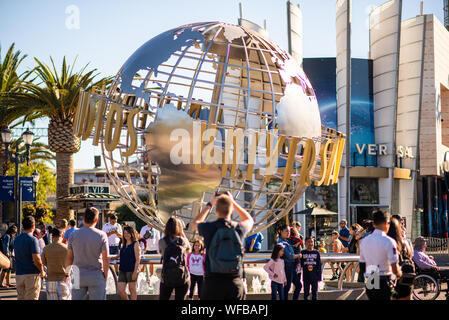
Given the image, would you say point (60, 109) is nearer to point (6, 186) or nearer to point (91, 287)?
point (6, 186)

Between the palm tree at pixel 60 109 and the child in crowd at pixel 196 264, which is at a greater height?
the palm tree at pixel 60 109

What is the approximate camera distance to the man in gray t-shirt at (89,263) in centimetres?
680

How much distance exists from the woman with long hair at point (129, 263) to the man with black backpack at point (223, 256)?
278 centimetres

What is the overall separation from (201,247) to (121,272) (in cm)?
136

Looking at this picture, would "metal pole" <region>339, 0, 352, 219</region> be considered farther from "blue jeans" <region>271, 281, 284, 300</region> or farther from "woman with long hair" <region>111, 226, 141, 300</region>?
"woman with long hair" <region>111, 226, 141, 300</region>

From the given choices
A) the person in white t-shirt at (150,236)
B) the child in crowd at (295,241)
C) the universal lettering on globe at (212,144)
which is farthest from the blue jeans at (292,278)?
the person in white t-shirt at (150,236)

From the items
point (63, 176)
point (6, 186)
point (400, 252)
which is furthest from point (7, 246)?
point (400, 252)

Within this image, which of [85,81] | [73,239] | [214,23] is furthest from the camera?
[85,81]

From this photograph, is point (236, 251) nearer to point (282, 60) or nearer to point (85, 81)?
point (282, 60)

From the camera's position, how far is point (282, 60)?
10.5 meters

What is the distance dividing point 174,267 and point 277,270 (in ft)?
8.70

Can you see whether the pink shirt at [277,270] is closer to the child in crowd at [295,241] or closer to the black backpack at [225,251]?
the child in crowd at [295,241]

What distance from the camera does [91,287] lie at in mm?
6824
